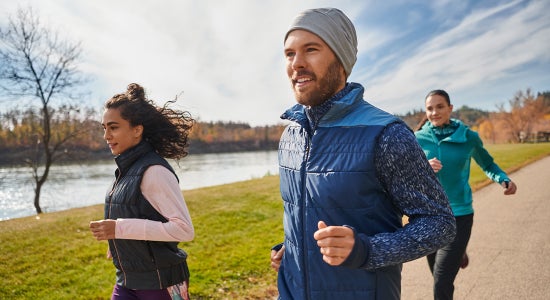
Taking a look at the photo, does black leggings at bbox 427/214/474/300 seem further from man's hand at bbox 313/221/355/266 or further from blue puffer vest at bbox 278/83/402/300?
man's hand at bbox 313/221/355/266

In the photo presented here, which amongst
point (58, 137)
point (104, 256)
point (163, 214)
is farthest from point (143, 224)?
point (58, 137)

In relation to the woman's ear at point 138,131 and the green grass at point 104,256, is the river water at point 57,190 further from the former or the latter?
the woman's ear at point 138,131

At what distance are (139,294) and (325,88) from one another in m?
1.99

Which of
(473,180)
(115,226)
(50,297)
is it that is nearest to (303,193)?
(115,226)

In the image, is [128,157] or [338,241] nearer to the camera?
[338,241]

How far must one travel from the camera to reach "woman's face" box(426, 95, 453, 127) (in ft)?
11.7

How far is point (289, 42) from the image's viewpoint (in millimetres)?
1578

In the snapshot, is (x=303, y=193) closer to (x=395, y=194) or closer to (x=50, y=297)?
(x=395, y=194)

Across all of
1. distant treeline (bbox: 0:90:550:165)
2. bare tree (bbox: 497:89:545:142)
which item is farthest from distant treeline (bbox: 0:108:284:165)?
bare tree (bbox: 497:89:545:142)

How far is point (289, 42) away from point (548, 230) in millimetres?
7332

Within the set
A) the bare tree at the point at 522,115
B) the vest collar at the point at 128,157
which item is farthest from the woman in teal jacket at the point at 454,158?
the bare tree at the point at 522,115

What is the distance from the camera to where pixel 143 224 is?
2.28 meters

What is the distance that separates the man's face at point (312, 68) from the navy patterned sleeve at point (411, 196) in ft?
1.19

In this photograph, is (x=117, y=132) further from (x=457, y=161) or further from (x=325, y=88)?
(x=457, y=161)
